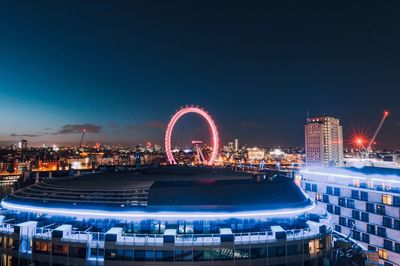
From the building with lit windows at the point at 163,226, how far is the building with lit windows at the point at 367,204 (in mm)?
18292

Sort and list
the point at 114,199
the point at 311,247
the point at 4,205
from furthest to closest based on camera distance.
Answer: the point at 4,205 < the point at 114,199 < the point at 311,247

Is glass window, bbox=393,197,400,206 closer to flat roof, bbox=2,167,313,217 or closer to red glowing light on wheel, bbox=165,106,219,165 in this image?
flat roof, bbox=2,167,313,217

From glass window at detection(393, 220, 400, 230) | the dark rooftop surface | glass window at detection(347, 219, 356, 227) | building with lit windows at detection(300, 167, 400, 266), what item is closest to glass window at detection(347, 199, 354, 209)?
building with lit windows at detection(300, 167, 400, 266)

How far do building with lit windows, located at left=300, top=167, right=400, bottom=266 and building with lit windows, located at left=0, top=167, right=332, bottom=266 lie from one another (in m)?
18.3

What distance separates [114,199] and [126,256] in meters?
9.53

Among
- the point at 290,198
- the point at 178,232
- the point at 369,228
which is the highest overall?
the point at 290,198

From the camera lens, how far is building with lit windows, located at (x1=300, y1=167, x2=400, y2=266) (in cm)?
5931

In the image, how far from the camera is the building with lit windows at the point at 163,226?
128ft

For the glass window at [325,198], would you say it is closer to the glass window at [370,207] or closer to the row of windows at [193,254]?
the glass window at [370,207]

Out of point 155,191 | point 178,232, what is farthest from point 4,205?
point 178,232

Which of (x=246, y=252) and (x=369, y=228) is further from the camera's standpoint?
(x=369, y=228)

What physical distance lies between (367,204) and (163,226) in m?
42.9

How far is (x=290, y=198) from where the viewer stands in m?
48.7

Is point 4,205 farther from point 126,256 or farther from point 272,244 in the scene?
point 272,244
